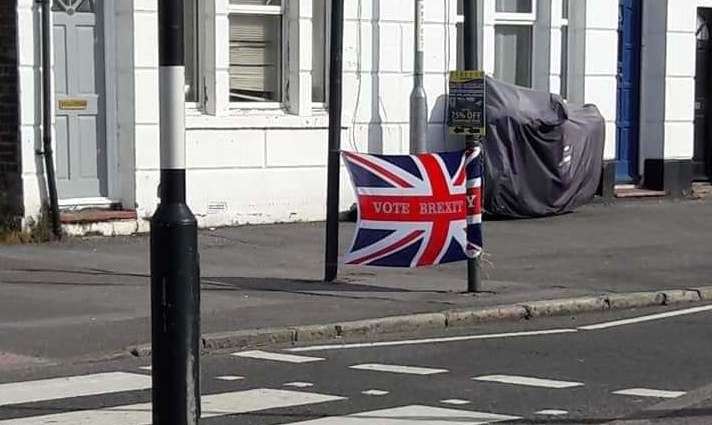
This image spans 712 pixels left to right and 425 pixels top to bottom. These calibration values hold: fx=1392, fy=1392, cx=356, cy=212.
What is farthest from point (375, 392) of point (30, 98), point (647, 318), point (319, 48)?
point (319, 48)

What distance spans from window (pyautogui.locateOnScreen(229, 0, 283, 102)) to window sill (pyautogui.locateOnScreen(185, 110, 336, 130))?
0.33m

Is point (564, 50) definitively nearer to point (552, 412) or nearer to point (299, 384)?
point (299, 384)

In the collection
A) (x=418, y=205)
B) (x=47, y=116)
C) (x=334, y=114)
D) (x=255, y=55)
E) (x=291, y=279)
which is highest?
(x=255, y=55)

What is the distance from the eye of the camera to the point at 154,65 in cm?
1655

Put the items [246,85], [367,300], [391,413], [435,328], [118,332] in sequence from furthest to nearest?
[246,85] → [367,300] → [435,328] → [118,332] → [391,413]

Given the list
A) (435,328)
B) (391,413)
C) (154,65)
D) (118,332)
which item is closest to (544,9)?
(154,65)

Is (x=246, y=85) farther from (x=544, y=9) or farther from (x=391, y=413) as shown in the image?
(x=391, y=413)

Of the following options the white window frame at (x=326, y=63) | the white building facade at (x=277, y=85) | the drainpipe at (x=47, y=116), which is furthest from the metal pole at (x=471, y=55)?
the white window frame at (x=326, y=63)

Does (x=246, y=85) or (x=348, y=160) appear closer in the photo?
(x=348, y=160)

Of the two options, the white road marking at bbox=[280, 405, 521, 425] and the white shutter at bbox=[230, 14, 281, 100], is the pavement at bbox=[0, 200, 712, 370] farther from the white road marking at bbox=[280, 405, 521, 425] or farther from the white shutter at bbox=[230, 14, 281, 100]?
the white road marking at bbox=[280, 405, 521, 425]

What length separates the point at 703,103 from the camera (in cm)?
2297

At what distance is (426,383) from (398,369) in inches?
21.4

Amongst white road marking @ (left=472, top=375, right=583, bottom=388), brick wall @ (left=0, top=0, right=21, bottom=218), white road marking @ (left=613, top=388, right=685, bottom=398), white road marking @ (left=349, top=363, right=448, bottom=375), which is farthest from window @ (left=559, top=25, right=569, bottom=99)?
white road marking @ (left=613, top=388, right=685, bottom=398)

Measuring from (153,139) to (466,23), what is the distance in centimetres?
533
